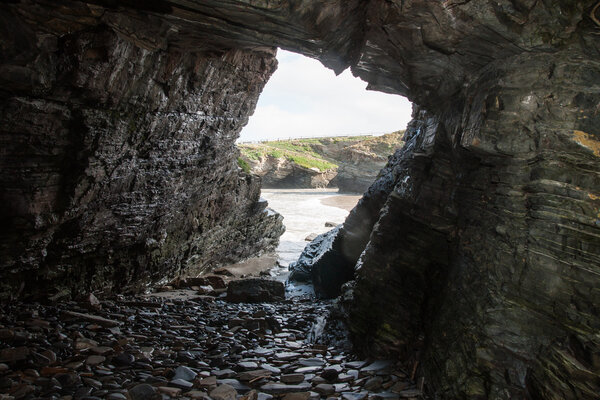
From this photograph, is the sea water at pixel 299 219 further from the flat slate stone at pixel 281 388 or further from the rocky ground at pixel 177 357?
the flat slate stone at pixel 281 388

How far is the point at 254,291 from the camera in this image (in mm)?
10133

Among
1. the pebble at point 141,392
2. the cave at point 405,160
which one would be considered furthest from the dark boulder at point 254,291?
the pebble at point 141,392

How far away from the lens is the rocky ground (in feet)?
15.2

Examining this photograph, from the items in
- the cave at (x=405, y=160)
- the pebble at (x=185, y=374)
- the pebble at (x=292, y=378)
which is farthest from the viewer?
the pebble at (x=292, y=378)

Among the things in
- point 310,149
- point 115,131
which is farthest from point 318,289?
point 310,149

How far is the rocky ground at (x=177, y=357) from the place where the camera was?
4621mm

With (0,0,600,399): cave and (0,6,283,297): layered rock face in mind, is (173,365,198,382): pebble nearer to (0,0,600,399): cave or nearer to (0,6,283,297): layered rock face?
(0,0,600,399): cave

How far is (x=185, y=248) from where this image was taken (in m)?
12.7

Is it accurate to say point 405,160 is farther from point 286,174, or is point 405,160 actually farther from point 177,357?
point 286,174

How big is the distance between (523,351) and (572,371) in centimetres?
49

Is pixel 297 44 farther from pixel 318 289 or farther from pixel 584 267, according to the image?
pixel 318 289

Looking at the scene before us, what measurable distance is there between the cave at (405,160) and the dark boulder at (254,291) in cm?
305

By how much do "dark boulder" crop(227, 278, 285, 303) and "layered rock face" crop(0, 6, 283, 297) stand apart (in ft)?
9.65

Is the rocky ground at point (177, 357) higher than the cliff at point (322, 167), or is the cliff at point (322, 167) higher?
the cliff at point (322, 167)
